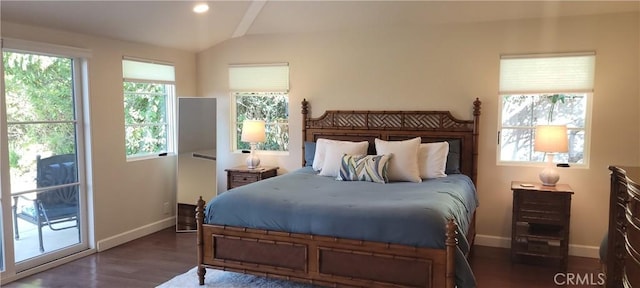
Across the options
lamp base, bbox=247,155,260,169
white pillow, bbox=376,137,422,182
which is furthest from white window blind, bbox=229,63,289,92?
white pillow, bbox=376,137,422,182

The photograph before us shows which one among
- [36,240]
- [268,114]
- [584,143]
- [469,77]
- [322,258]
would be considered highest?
[469,77]

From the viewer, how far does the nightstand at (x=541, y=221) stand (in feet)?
12.8

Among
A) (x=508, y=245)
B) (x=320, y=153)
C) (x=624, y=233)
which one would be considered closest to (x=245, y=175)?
(x=320, y=153)

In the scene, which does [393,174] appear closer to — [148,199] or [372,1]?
[372,1]

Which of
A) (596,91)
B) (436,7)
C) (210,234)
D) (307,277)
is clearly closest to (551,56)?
(596,91)

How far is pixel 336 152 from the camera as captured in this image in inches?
177

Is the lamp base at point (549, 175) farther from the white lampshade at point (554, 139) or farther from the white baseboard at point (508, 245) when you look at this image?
the white baseboard at point (508, 245)

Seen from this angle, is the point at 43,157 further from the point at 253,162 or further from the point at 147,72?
the point at 253,162

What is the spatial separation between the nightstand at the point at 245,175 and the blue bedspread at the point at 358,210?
3.90 feet

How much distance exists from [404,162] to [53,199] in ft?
10.7

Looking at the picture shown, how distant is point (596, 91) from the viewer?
13.5ft

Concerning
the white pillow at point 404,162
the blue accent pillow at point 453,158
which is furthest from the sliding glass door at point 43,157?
the blue accent pillow at point 453,158

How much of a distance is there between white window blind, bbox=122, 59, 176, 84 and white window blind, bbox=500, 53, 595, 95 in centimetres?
371

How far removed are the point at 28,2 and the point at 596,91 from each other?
490 cm
